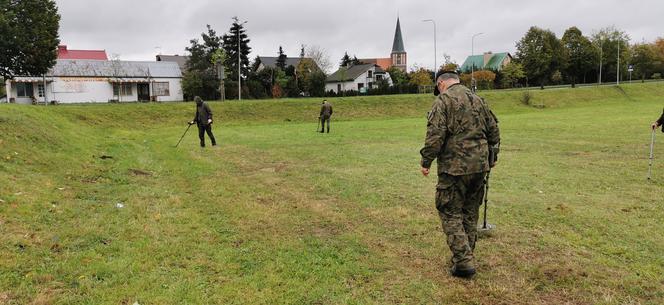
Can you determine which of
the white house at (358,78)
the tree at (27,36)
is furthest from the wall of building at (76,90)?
the white house at (358,78)

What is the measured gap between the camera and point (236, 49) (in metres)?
63.1

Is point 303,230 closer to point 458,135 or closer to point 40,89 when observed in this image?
point 458,135

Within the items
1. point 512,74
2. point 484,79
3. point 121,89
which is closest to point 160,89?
point 121,89

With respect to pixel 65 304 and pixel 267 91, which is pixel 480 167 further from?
pixel 267 91

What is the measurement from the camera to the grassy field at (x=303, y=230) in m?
4.84

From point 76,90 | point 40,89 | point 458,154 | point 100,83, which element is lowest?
point 458,154

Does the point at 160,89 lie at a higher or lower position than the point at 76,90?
higher

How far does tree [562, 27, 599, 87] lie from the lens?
7125 centimetres

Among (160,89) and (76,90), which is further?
(160,89)

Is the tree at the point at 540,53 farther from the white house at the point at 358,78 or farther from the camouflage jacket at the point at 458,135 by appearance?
the camouflage jacket at the point at 458,135

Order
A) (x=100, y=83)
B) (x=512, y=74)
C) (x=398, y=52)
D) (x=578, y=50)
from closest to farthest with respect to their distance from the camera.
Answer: (x=100, y=83) → (x=512, y=74) → (x=578, y=50) → (x=398, y=52)

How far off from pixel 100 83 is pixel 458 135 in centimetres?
5963

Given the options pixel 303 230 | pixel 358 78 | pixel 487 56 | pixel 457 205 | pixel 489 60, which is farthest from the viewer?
pixel 487 56

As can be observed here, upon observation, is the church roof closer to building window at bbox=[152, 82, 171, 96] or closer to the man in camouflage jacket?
building window at bbox=[152, 82, 171, 96]
